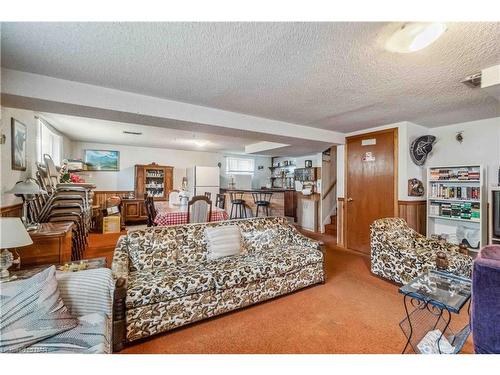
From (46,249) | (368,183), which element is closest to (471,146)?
(368,183)

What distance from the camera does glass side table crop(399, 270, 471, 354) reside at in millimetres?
1535

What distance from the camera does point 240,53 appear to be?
1.65 m

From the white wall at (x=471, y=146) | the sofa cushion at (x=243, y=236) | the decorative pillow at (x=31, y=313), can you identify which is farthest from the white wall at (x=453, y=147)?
the decorative pillow at (x=31, y=313)

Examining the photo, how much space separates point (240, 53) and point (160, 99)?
1335 mm

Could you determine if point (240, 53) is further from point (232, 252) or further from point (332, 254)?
point (332, 254)

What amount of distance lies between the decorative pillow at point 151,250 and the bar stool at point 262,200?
384cm

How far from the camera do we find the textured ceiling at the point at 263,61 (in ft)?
4.63

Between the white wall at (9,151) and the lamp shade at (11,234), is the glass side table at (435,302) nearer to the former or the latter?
the lamp shade at (11,234)

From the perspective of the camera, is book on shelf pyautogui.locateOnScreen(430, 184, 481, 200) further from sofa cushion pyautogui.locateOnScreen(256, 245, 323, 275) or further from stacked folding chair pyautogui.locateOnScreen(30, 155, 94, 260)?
stacked folding chair pyautogui.locateOnScreen(30, 155, 94, 260)

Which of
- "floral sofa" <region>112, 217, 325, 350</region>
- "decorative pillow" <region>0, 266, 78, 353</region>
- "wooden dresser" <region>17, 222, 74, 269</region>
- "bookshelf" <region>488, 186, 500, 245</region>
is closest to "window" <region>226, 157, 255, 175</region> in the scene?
"floral sofa" <region>112, 217, 325, 350</region>

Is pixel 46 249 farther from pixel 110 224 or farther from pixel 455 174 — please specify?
pixel 455 174

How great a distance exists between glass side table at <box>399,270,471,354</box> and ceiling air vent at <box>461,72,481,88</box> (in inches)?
69.1

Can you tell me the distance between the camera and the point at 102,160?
20.0 ft
